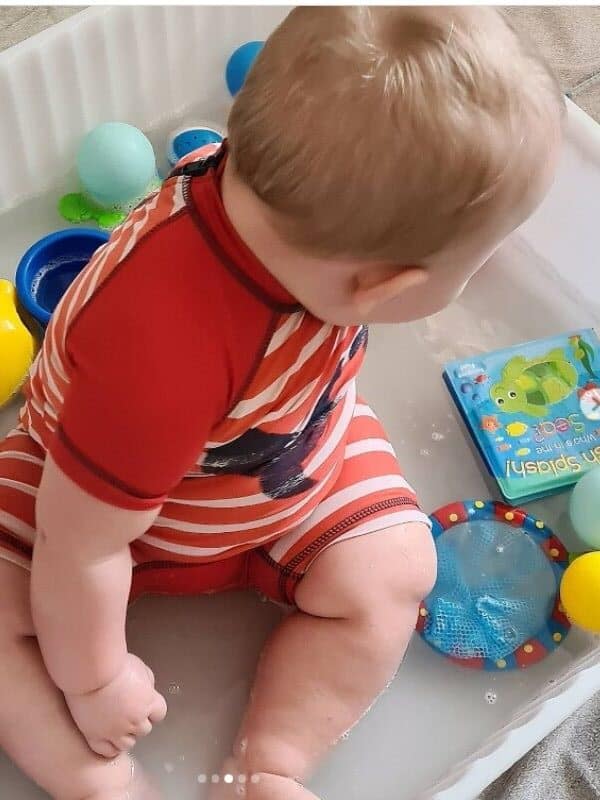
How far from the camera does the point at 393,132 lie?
440mm

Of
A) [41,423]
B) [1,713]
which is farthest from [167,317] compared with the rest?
[1,713]

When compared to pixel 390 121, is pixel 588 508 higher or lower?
lower

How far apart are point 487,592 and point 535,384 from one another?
0.25 m

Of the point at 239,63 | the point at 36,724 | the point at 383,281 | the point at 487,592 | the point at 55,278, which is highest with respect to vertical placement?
the point at 383,281

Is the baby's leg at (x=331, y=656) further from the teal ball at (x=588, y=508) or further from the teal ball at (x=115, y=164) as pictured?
the teal ball at (x=115, y=164)

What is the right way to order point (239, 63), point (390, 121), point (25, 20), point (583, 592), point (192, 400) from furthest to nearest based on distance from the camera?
point (25, 20)
point (239, 63)
point (583, 592)
point (192, 400)
point (390, 121)

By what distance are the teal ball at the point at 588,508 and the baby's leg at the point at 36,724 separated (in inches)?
19.0

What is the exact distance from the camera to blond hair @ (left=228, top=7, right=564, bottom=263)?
1.45ft

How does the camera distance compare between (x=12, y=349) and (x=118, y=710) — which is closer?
(x=118, y=710)

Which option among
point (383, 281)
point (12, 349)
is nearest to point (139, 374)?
point (383, 281)

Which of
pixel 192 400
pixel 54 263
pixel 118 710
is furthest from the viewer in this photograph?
pixel 54 263

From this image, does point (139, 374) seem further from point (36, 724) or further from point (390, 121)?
point (36, 724)

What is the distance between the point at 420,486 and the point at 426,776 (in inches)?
11.3

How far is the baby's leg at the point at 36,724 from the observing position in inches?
28.3
